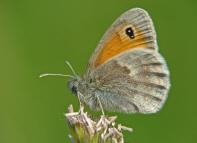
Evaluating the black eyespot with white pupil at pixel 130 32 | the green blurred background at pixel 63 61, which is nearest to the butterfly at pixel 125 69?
the black eyespot with white pupil at pixel 130 32

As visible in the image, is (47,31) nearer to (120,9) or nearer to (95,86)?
(120,9)

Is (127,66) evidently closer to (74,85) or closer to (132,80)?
(132,80)

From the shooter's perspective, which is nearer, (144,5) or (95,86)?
(95,86)

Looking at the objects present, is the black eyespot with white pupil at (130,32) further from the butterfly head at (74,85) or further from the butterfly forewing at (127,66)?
the butterfly head at (74,85)

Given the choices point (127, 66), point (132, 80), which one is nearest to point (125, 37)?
point (127, 66)

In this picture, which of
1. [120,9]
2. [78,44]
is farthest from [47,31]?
[120,9]

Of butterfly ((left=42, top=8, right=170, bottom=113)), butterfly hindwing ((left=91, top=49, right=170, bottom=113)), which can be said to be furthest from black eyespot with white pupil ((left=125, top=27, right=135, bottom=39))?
butterfly hindwing ((left=91, top=49, right=170, bottom=113))

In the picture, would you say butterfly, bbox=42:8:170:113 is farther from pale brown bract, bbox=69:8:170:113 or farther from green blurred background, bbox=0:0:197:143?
green blurred background, bbox=0:0:197:143
